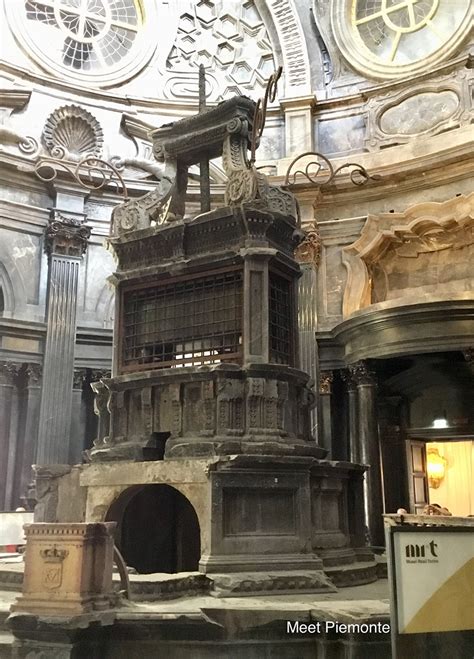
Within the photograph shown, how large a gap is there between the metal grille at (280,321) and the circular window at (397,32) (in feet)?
26.1

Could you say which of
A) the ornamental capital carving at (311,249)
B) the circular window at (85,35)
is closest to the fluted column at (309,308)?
the ornamental capital carving at (311,249)

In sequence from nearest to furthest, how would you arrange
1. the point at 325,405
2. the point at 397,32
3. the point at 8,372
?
the point at 8,372, the point at 325,405, the point at 397,32

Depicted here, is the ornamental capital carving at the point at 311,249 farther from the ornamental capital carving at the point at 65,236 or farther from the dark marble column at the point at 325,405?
the ornamental capital carving at the point at 65,236

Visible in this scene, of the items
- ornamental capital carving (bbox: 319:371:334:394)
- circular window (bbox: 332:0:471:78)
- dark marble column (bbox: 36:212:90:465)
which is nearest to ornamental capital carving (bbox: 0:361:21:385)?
dark marble column (bbox: 36:212:90:465)

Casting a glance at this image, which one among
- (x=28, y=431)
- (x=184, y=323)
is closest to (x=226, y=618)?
(x=184, y=323)

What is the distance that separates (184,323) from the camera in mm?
8188

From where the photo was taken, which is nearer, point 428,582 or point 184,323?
point 428,582

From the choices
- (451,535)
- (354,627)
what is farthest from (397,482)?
(451,535)

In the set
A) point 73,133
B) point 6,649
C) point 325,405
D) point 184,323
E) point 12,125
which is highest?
point 73,133

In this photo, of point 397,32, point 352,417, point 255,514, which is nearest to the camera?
point 255,514

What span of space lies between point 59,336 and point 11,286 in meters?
1.27

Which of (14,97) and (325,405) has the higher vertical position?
(14,97)

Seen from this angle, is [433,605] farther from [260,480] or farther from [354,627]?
[260,480]

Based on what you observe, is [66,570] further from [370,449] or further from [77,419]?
[77,419]
